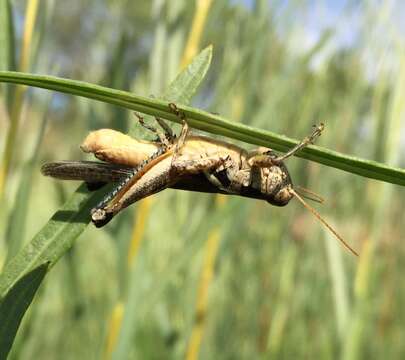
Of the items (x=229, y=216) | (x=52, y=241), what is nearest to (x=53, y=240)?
(x=52, y=241)

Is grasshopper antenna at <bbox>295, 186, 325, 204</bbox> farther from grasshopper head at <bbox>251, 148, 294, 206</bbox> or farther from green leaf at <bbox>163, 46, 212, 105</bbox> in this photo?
green leaf at <bbox>163, 46, 212, 105</bbox>

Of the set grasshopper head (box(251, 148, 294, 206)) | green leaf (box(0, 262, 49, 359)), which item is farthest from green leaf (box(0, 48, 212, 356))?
grasshopper head (box(251, 148, 294, 206))

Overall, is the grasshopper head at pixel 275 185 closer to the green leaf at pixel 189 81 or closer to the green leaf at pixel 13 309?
the green leaf at pixel 189 81

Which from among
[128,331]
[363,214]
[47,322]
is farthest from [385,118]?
[47,322]

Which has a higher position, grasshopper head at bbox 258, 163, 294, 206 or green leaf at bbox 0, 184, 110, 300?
grasshopper head at bbox 258, 163, 294, 206

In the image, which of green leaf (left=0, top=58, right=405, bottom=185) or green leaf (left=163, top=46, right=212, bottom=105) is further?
green leaf (left=163, top=46, right=212, bottom=105)

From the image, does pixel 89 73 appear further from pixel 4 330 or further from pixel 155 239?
pixel 4 330

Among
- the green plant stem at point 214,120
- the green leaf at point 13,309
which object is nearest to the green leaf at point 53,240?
the green leaf at point 13,309
